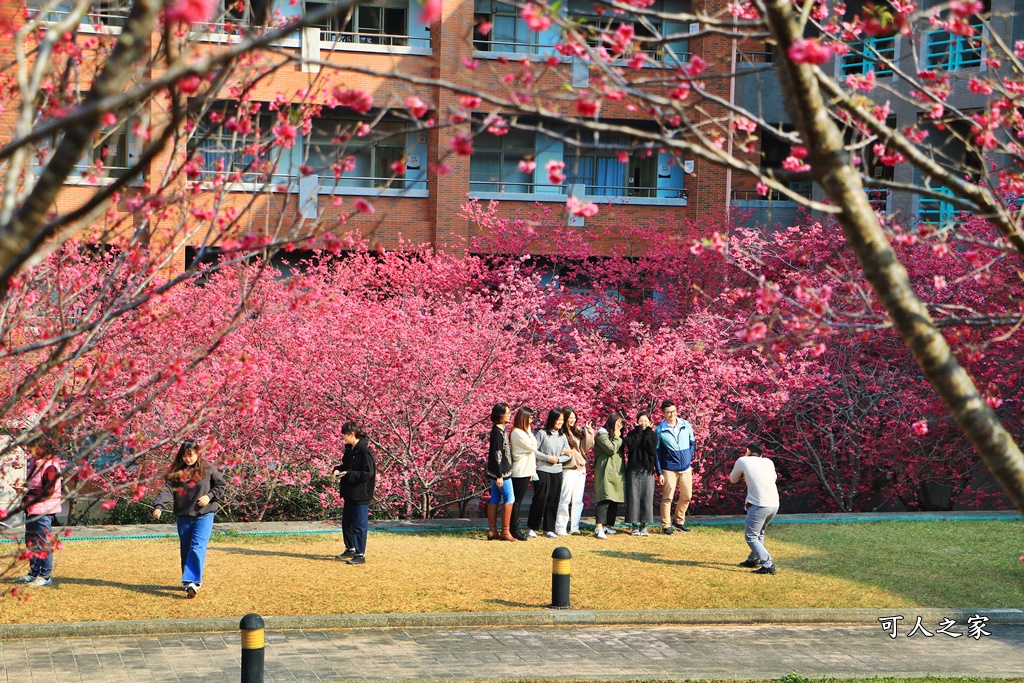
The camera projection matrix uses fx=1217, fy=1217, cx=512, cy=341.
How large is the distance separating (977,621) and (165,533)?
9.68 m

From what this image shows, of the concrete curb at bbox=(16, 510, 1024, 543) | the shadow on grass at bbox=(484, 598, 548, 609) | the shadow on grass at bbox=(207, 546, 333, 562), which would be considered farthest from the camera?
the concrete curb at bbox=(16, 510, 1024, 543)

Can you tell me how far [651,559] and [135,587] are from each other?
5.92 meters

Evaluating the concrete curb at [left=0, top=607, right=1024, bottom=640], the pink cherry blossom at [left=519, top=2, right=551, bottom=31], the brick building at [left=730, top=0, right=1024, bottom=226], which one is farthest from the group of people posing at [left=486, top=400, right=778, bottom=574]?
the brick building at [left=730, top=0, right=1024, bottom=226]

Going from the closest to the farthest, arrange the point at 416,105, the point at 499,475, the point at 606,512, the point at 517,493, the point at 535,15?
the point at 535,15
the point at 416,105
the point at 499,475
the point at 517,493
the point at 606,512

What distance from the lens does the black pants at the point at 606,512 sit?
→ 16.2 meters

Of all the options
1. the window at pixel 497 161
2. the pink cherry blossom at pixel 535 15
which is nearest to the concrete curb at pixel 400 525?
the pink cherry blossom at pixel 535 15

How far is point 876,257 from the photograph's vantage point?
4.45 metres

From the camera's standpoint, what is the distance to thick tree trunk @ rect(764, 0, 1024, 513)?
4434 millimetres

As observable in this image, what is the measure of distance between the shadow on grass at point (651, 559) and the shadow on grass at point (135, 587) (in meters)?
5.17

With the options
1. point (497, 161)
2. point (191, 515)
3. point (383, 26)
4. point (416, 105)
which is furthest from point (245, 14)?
point (497, 161)

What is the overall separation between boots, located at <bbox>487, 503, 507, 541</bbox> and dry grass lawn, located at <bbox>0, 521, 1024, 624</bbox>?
0.18 metres

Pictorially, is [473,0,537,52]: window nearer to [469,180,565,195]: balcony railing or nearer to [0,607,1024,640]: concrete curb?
[469,180,565,195]: balcony railing

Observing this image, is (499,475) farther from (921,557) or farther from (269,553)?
A: (921,557)

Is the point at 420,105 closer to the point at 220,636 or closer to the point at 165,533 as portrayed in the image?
the point at 220,636
